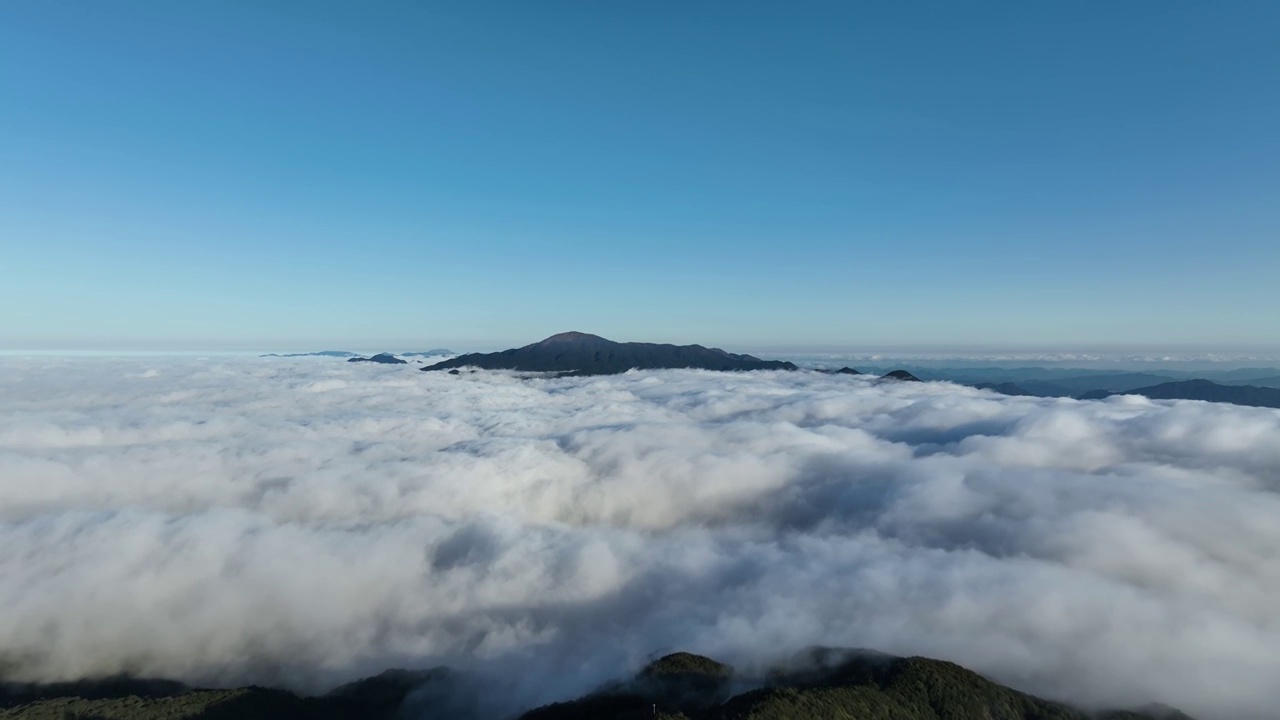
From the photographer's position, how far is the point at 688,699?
450ft

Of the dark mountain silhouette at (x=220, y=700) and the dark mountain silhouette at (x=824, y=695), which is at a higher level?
the dark mountain silhouette at (x=824, y=695)

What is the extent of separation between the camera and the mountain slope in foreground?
11606 cm

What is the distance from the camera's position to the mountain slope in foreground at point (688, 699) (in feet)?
381

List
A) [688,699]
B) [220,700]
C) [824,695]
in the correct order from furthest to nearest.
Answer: [220,700] < [688,699] < [824,695]

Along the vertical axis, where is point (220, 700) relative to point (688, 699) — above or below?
below

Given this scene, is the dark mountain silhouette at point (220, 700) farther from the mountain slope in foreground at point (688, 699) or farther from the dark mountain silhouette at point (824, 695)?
the dark mountain silhouette at point (824, 695)

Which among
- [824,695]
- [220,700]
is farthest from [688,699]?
[220,700]

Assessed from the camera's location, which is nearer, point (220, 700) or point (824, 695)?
point (824, 695)

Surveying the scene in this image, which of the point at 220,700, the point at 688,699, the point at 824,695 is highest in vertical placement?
the point at 824,695

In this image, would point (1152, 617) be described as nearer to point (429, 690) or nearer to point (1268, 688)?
point (1268, 688)

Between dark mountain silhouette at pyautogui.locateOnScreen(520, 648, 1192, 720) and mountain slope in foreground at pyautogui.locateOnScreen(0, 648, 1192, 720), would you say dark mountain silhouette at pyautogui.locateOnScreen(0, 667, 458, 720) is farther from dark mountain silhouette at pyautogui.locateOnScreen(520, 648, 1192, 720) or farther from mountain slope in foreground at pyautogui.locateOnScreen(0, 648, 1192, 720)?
dark mountain silhouette at pyautogui.locateOnScreen(520, 648, 1192, 720)

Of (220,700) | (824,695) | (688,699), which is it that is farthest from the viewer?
(220,700)

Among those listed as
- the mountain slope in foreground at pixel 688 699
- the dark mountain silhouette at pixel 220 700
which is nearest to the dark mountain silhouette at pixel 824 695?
the mountain slope in foreground at pixel 688 699

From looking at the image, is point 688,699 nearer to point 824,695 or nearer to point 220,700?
point 824,695
